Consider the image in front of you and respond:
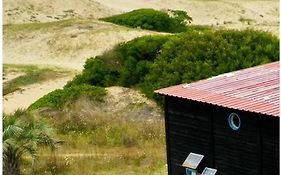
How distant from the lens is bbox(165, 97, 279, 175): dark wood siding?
15.3 meters

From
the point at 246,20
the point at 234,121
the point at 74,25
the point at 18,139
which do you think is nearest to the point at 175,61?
the point at 18,139

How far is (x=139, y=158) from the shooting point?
21.1 m

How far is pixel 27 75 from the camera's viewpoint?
35188 millimetres

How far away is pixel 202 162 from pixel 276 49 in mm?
10889

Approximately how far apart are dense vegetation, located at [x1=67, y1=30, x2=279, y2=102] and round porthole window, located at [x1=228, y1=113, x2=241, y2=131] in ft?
32.8

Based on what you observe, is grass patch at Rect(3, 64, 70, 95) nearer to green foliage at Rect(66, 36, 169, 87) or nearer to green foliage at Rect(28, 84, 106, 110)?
green foliage at Rect(66, 36, 169, 87)

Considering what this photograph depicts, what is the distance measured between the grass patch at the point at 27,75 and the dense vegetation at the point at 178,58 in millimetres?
4208

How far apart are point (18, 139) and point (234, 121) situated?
509 centimetres

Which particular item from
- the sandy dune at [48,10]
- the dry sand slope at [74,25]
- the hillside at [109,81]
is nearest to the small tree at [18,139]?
the hillside at [109,81]

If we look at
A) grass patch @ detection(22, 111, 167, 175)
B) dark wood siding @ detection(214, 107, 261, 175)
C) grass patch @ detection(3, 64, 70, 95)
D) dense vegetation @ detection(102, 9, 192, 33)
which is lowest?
grass patch @ detection(22, 111, 167, 175)

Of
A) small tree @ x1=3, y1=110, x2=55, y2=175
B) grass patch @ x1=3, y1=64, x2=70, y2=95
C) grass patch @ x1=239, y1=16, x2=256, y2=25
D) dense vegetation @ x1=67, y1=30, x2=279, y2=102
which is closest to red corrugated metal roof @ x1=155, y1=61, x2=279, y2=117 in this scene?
small tree @ x1=3, y1=110, x2=55, y2=175

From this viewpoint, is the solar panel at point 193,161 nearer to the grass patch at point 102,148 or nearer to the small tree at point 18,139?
the grass patch at point 102,148

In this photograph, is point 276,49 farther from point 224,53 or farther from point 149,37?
point 149,37

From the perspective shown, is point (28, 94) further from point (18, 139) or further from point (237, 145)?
point (237, 145)
